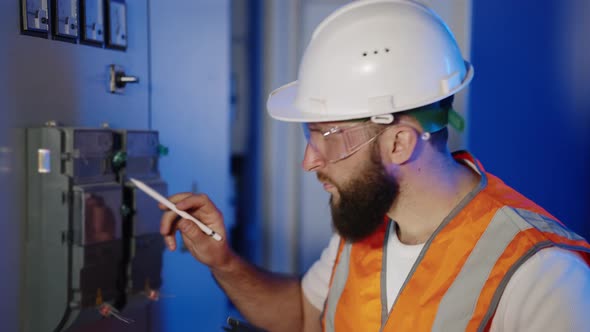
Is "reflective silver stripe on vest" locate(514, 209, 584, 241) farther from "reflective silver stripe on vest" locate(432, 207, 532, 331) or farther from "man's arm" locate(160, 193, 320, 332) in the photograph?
"man's arm" locate(160, 193, 320, 332)

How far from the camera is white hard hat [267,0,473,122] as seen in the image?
1018mm

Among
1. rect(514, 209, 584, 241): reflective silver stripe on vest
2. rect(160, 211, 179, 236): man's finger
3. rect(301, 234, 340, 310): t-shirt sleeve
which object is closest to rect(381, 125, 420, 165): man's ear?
rect(514, 209, 584, 241): reflective silver stripe on vest

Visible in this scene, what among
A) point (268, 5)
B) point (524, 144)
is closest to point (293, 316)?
point (524, 144)

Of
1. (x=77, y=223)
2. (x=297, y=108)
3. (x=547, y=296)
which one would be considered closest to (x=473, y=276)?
(x=547, y=296)

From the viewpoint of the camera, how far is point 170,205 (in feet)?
3.76

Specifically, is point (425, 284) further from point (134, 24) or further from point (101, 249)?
point (134, 24)

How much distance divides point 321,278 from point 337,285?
0.34 feet

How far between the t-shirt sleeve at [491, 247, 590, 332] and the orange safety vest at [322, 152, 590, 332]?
0.01m

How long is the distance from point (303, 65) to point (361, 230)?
1.25ft

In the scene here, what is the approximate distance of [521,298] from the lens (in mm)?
935

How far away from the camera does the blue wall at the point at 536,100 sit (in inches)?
65.2

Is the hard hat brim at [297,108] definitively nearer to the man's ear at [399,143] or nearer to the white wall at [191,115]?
the man's ear at [399,143]

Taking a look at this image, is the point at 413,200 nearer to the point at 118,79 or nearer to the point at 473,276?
the point at 473,276

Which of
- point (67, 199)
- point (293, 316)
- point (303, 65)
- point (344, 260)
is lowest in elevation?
point (293, 316)
